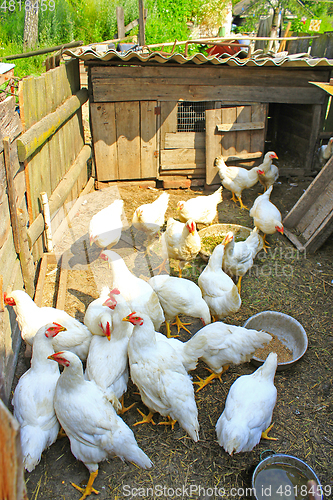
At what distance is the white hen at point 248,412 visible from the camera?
8.60 ft

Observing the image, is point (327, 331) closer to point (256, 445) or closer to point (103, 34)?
point (256, 445)

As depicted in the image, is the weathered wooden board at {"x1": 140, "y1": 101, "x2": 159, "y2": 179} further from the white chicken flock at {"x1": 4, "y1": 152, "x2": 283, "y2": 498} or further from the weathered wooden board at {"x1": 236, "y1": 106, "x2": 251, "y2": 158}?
the white chicken flock at {"x1": 4, "y1": 152, "x2": 283, "y2": 498}

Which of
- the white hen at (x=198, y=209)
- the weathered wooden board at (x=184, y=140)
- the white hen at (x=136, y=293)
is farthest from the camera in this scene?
the weathered wooden board at (x=184, y=140)

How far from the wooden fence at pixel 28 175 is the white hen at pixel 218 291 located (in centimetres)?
208

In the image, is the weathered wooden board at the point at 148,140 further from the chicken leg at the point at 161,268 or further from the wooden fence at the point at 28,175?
the chicken leg at the point at 161,268

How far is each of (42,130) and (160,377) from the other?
3.39m

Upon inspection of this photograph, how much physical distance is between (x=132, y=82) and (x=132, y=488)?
6.43 m

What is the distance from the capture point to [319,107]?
7305 mm

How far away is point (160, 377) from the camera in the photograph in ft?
9.50

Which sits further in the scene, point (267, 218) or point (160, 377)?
point (267, 218)

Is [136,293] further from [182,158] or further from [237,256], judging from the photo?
[182,158]

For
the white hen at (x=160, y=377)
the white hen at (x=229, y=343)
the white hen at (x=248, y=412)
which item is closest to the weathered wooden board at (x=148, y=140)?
the white hen at (x=229, y=343)

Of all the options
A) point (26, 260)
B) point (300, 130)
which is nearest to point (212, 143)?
point (300, 130)

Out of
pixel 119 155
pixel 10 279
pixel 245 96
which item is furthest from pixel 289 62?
pixel 10 279
